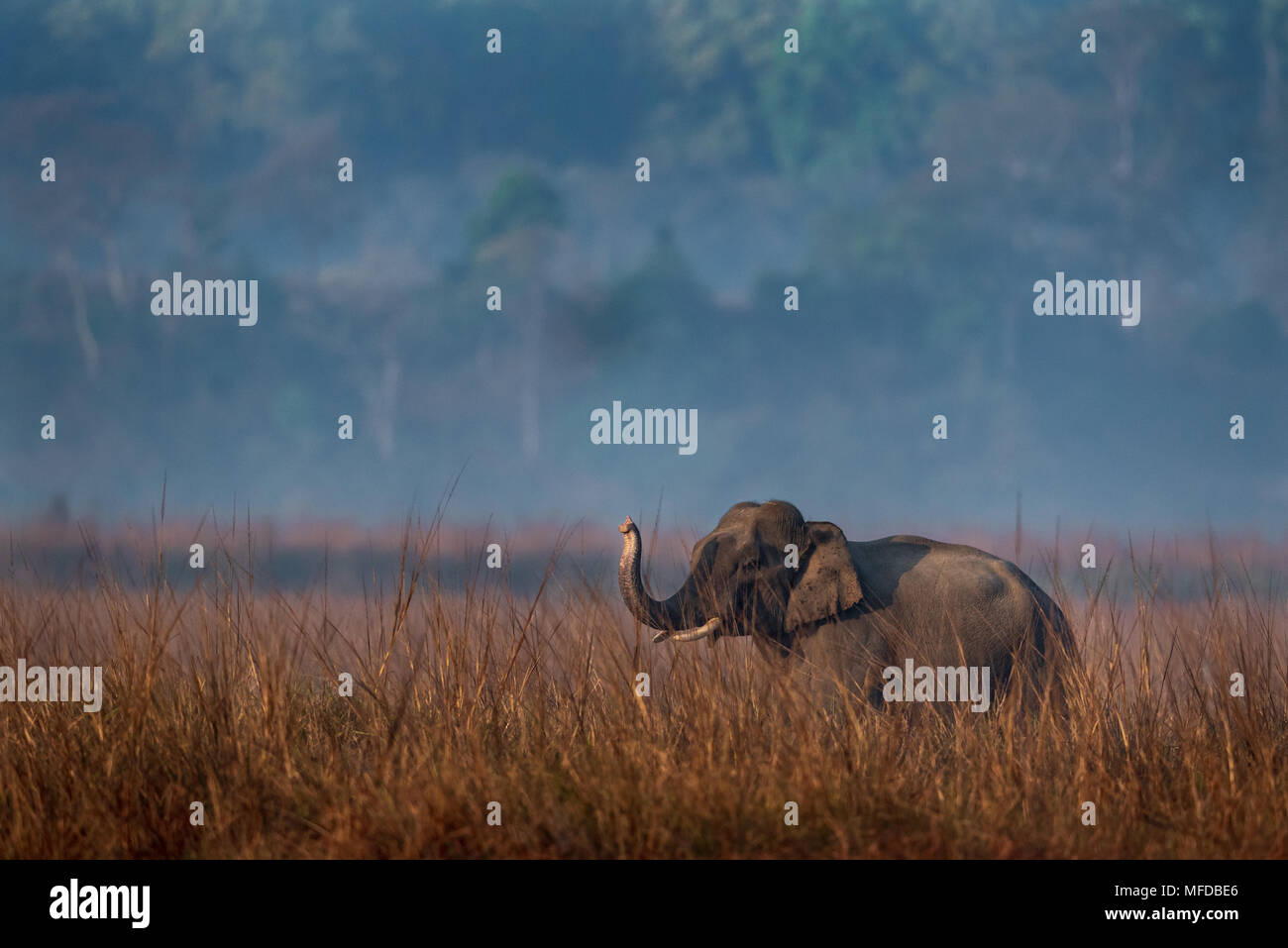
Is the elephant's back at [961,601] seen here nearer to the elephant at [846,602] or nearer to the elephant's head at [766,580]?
the elephant at [846,602]

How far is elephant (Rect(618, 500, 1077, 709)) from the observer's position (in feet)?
25.4

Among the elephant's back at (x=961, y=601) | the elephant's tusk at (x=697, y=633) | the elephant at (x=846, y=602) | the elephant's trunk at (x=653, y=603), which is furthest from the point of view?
the elephant's back at (x=961, y=601)

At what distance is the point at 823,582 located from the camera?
8031mm

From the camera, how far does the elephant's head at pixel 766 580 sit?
7.97 meters

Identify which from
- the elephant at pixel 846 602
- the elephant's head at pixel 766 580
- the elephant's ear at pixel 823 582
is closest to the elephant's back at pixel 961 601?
the elephant at pixel 846 602

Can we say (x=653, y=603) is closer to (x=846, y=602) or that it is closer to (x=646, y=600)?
(x=646, y=600)

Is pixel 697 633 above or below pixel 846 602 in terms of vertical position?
below

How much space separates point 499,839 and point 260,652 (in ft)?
7.10

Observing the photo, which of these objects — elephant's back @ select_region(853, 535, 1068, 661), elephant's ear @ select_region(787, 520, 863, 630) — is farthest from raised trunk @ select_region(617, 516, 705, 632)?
elephant's back @ select_region(853, 535, 1068, 661)

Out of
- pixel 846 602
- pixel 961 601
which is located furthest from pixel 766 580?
pixel 961 601

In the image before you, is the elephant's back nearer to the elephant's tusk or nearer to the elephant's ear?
the elephant's ear

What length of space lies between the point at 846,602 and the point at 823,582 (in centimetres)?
22
